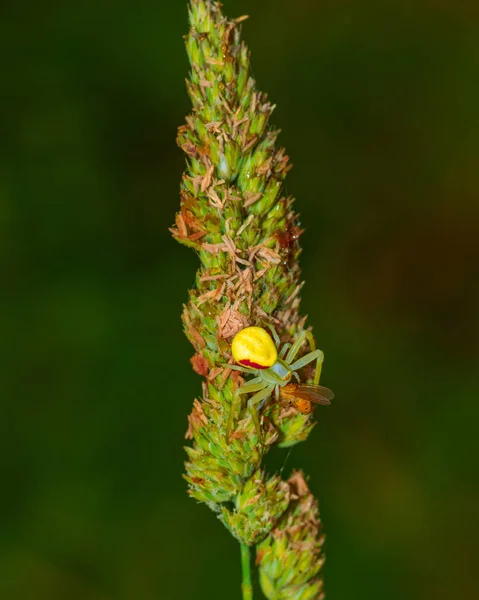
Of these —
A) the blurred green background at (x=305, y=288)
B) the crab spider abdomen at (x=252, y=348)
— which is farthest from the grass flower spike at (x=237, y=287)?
the blurred green background at (x=305, y=288)

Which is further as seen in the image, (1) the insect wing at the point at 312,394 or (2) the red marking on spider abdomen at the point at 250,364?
(1) the insect wing at the point at 312,394

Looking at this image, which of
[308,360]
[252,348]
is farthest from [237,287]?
[308,360]

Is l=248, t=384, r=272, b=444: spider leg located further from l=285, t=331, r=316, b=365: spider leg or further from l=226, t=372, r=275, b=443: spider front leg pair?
l=285, t=331, r=316, b=365: spider leg

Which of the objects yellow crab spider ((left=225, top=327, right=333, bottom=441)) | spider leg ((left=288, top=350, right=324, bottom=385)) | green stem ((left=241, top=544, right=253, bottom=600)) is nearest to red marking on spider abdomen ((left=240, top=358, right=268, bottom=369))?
yellow crab spider ((left=225, top=327, right=333, bottom=441))

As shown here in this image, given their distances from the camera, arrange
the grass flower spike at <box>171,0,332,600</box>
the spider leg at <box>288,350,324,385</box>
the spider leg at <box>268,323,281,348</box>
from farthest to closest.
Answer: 1. the spider leg at <box>288,350,324,385</box>
2. the spider leg at <box>268,323,281,348</box>
3. the grass flower spike at <box>171,0,332,600</box>

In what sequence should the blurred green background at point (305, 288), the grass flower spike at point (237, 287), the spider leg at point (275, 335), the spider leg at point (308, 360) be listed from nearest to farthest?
the grass flower spike at point (237, 287) → the spider leg at point (275, 335) → the spider leg at point (308, 360) → the blurred green background at point (305, 288)

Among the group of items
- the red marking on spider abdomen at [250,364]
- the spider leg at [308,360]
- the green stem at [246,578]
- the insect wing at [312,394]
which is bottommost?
the green stem at [246,578]

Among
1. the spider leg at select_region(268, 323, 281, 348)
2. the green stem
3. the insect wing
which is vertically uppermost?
the spider leg at select_region(268, 323, 281, 348)

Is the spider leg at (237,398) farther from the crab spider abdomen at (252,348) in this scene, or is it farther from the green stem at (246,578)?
the green stem at (246,578)
